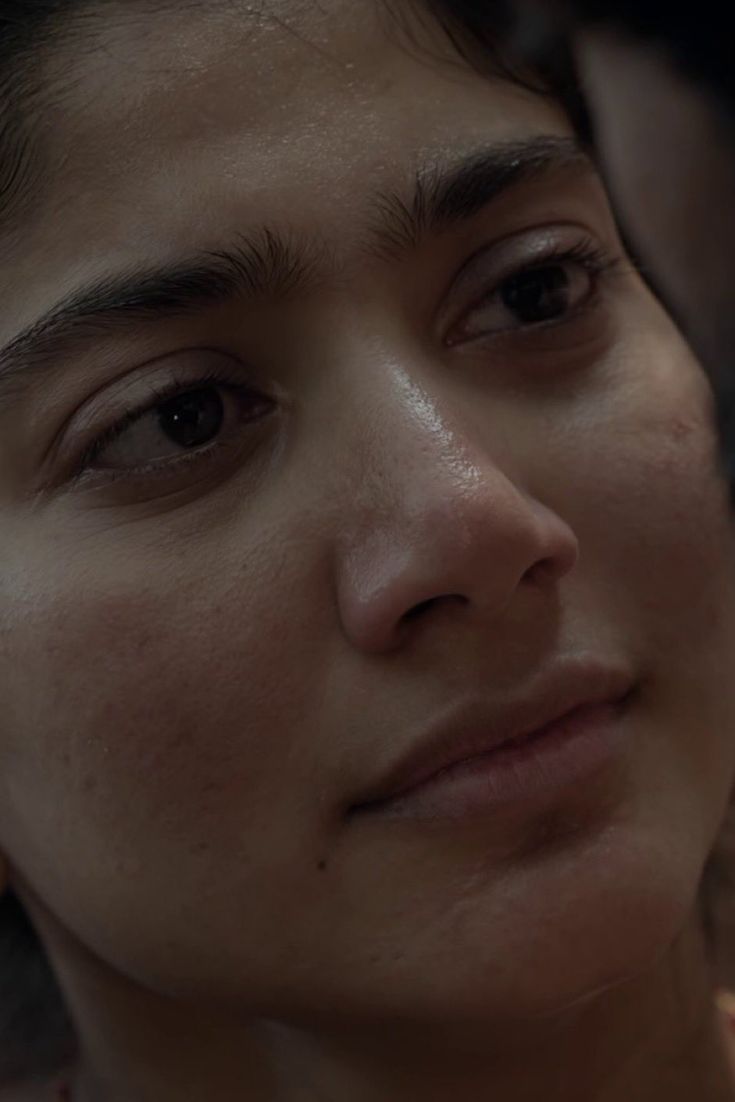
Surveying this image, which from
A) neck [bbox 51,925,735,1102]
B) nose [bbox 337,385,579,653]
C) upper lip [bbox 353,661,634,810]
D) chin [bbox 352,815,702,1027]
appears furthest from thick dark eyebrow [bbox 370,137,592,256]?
neck [bbox 51,925,735,1102]

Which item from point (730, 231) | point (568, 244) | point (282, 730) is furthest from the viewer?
point (568, 244)

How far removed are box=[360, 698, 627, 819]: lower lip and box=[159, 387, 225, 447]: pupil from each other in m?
0.25

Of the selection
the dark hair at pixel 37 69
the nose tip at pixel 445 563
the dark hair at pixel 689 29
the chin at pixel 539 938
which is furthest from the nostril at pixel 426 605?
the dark hair at pixel 689 29

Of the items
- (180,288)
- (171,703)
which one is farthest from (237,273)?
(171,703)

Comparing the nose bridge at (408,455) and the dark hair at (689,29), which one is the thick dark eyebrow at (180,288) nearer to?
the nose bridge at (408,455)

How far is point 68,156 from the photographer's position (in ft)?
2.65

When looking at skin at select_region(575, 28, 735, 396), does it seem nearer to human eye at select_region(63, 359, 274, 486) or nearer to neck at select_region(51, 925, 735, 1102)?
human eye at select_region(63, 359, 274, 486)

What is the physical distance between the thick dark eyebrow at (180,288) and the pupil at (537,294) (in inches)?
6.4

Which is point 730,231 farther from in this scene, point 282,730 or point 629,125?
point 282,730

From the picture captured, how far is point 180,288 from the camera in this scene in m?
0.79

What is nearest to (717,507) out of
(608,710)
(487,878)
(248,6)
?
(608,710)

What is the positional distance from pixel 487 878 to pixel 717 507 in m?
0.28

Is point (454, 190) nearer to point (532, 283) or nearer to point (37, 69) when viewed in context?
point (532, 283)

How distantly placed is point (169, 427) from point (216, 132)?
0.18m
